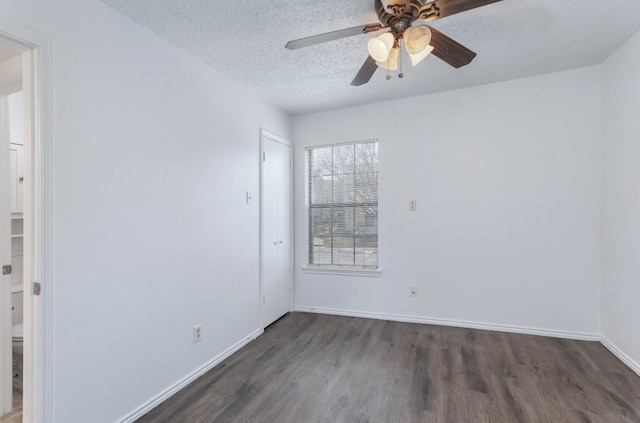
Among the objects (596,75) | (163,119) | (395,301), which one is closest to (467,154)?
(596,75)

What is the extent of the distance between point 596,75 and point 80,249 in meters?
4.34

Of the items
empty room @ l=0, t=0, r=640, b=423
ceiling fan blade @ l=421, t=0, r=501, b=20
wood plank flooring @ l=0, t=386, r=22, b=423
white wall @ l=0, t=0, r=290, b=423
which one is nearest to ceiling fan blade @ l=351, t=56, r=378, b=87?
empty room @ l=0, t=0, r=640, b=423

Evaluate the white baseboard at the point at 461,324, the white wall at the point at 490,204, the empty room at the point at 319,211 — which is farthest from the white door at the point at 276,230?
the white wall at the point at 490,204

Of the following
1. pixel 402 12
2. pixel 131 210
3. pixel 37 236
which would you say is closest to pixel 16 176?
pixel 131 210

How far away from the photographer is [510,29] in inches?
84.1

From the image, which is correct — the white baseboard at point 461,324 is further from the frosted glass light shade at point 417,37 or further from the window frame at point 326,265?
the frosted glass light shade at point 417,37

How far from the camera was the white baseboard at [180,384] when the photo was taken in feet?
6.25

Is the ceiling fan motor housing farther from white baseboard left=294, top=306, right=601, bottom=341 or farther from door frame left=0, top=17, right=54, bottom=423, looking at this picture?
white baseboard left=294, top=306, right=601, bottom=341

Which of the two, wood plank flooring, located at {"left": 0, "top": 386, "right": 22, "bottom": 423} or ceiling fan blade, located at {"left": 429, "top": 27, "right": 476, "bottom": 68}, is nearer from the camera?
ceiling fan blade, located at {"left": 429, "top": 27, "right": 476, "bottom": 68}

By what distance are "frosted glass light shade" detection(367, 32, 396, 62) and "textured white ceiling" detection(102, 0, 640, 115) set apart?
1.27ft

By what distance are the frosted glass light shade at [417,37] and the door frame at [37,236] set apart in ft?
6.04

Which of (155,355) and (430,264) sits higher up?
(430,264)

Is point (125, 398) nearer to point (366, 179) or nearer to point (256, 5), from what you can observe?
point (256, 5)

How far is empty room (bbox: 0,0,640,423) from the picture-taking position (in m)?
1.63
